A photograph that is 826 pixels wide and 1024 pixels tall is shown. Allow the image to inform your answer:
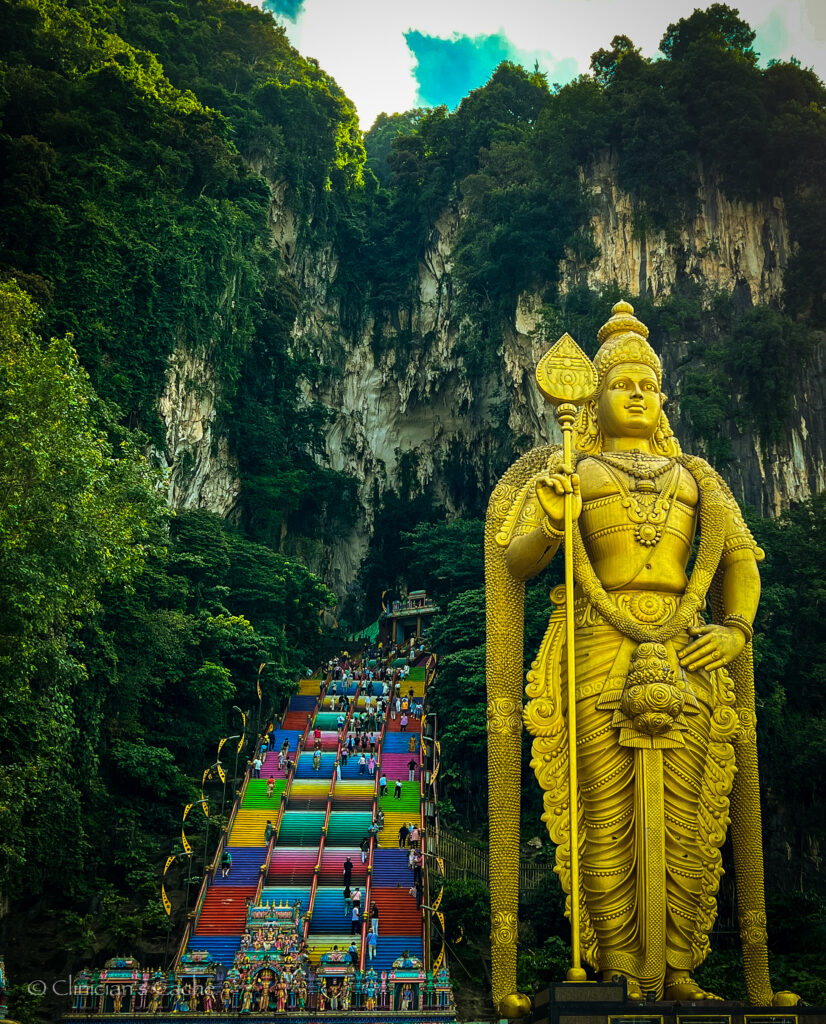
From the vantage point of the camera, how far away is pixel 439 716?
2002cm

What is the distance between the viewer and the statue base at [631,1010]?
19.6 ft

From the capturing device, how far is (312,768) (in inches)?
673

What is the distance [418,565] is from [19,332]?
1444 cm

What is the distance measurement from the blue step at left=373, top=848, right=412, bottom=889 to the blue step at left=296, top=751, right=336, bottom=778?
283 centimetres

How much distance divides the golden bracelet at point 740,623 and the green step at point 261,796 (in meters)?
9.08

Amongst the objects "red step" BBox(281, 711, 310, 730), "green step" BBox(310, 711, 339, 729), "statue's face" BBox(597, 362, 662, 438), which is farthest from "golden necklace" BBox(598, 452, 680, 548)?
"red step" BBox(281, 711, 310, 730)

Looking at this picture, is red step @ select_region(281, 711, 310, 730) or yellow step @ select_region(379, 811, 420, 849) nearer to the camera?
yellow step @ select_region(379, 811, 420, 849)

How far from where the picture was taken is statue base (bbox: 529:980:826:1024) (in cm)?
596

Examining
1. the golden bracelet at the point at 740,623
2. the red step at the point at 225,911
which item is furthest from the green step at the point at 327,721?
the golden bracelet at the point at 740,623

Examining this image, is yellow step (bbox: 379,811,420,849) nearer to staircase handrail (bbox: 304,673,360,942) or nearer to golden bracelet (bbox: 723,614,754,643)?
staircase handrail (bbox: 304,673,360,942)

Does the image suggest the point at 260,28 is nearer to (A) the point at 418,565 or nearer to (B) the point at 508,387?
(B) the point at 508,387

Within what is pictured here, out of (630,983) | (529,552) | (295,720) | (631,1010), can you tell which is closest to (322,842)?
(295,720)

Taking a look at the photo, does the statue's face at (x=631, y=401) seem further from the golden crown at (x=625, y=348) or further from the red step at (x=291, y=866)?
the red step at (x=291, y=866)

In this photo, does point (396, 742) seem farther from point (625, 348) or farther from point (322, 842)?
point (625, 348)
